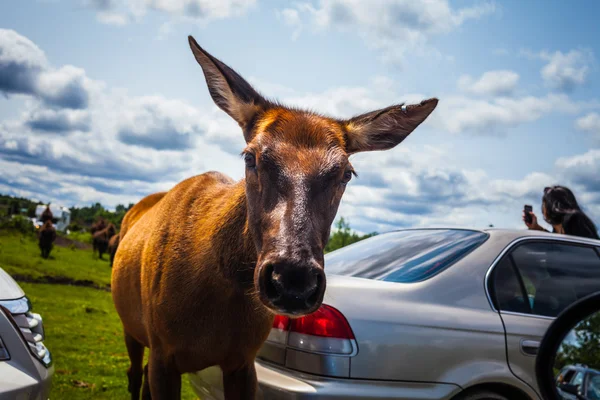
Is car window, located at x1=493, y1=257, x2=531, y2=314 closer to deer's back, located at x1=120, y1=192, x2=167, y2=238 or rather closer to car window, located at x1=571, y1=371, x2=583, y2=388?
car window, located at x1=571, y1=371, x2=583, y2=388

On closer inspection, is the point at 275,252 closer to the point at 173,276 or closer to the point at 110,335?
the point at 173,276

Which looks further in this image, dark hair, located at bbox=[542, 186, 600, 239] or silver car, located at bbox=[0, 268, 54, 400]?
dark hair, located at bbox=[542, 186, 600, 239]

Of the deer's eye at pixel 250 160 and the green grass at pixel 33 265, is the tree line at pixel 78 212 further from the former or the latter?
the deer's eye at pixel 250 160

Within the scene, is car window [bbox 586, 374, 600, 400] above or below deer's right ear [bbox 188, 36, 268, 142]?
below

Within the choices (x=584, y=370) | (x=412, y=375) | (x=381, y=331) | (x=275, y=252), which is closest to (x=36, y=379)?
(x=275, y=252)

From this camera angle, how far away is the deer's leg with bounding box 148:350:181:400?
3775 millimetres

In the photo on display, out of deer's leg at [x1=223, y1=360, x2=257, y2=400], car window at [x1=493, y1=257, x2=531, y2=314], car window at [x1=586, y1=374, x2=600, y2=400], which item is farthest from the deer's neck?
car window at [x1=586, y1=374, x2=600, y2=400]

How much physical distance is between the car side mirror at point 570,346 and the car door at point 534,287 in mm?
2124

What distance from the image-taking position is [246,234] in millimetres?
3469

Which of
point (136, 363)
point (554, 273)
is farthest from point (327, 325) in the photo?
point (136, 363)

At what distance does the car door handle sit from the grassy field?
4813mm

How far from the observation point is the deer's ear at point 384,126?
3832mm

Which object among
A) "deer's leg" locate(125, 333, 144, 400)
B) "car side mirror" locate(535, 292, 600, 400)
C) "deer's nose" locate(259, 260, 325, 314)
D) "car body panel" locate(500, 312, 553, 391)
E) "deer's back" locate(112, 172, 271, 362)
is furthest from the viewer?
"deer's leg" locate(125, 333, 144, 400)

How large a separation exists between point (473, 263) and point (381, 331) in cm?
A: 102
